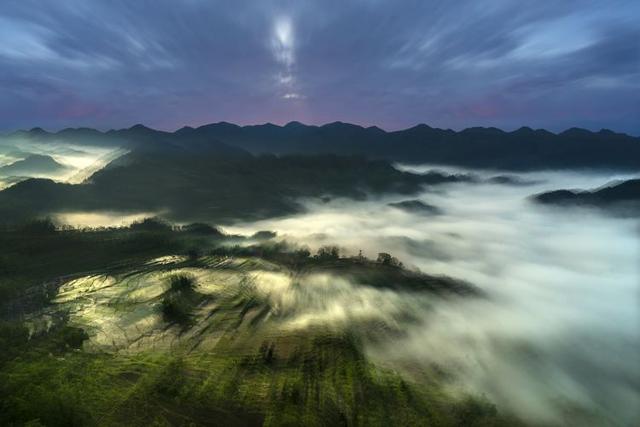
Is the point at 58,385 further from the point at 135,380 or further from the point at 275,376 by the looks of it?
the point at 275,376

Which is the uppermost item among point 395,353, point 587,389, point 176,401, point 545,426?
point 176,401

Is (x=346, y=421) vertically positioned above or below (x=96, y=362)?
below

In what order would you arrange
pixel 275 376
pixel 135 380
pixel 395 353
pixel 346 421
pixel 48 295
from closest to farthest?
pixel 346 421, pixel 135 380, pixel 275 376, pixel 395 353, pixel 48 295

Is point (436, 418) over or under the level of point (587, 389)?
over

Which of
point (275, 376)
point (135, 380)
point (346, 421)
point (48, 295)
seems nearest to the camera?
point (346, 421)

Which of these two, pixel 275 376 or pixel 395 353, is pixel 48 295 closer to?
pixel 275 376

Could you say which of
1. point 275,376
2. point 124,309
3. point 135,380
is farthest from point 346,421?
point 124,309

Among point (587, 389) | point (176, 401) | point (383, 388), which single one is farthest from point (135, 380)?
point (587, 389)

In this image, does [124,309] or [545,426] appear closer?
[545,426]

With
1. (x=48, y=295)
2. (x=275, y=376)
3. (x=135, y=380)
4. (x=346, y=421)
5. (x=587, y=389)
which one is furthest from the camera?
(x=48, y=295)

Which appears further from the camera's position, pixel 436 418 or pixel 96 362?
pixel 96 362
